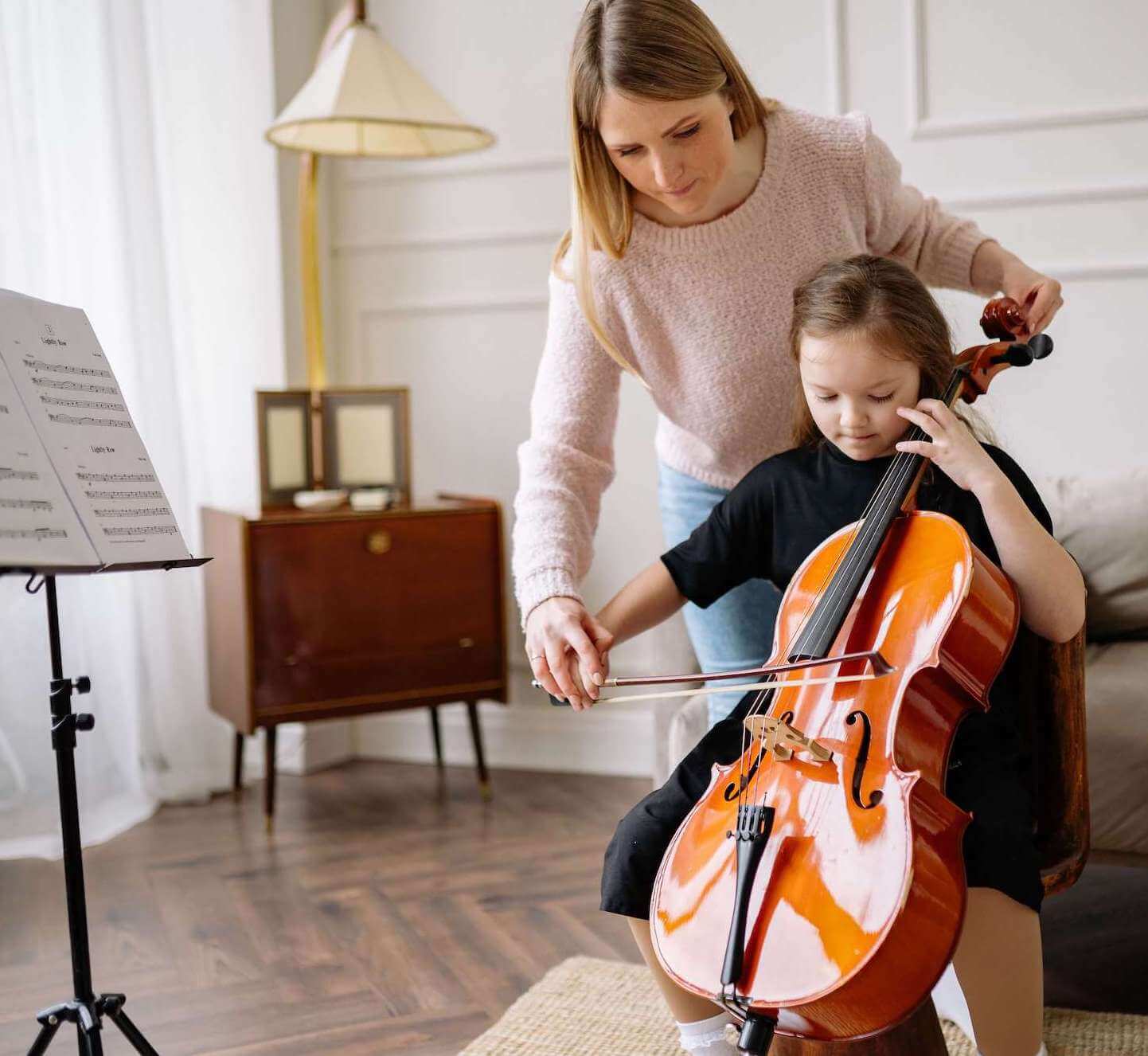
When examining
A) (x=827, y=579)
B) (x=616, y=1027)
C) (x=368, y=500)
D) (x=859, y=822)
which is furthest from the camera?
(x=368, y=500)

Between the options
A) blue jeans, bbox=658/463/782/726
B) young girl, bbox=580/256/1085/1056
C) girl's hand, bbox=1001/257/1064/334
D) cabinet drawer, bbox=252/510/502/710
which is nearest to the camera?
young girl, bbox=580/256/1085/1056

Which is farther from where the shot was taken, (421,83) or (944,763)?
(421,83)

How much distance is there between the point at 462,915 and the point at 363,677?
2.23 feet

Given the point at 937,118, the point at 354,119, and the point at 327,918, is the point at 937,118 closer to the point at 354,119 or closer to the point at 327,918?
the point at 354,119

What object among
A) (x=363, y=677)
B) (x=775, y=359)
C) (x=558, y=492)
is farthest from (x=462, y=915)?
(x=775, y=359)

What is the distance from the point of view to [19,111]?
251 cm

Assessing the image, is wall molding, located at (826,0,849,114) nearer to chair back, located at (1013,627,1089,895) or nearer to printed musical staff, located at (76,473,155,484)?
chair back, located at (1013,627,1089,895)

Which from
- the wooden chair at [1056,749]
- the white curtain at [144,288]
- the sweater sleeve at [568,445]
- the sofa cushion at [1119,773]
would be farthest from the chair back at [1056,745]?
the white curtain at [144,288]

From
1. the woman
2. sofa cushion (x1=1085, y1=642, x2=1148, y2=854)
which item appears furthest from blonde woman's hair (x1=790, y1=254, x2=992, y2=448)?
sofa cushion (x1=1085, y1=642, x2=1148, y2=854)

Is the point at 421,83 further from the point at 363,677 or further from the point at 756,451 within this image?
the point at 756,451

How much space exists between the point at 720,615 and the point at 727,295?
0.40 metres

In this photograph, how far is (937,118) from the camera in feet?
8.72

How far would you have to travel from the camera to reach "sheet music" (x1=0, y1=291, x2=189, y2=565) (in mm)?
1247

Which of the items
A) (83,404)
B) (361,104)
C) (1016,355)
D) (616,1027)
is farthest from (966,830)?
(361,104)
